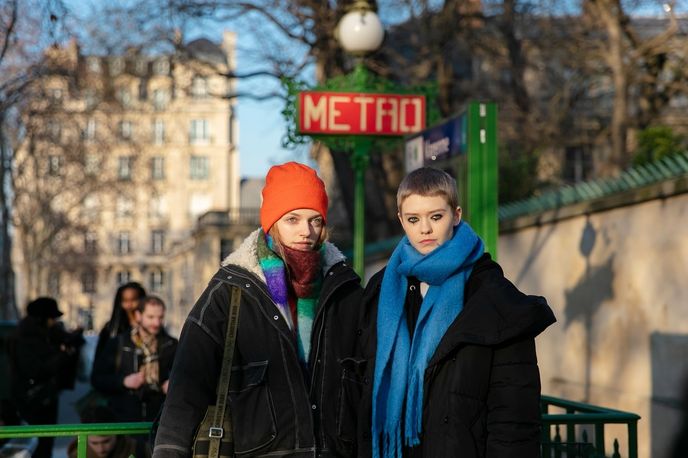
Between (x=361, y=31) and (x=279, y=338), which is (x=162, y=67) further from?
(x=279, y=338)

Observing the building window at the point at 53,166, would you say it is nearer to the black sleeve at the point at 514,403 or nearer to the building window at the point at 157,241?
the black sleeve at the point at 514,403

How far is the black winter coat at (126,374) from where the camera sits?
786cm

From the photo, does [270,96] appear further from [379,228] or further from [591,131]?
[591,131]

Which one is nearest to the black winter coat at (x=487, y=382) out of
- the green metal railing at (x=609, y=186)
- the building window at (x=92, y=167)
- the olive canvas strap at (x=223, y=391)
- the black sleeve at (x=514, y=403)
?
the black sleeve at (x=514, y=403)

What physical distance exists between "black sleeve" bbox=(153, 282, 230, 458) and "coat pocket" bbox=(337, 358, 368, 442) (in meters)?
0.43

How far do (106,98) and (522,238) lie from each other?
12.2 m

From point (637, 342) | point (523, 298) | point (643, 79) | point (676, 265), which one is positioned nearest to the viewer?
point (523, 298)

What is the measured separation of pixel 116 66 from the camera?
894 inches

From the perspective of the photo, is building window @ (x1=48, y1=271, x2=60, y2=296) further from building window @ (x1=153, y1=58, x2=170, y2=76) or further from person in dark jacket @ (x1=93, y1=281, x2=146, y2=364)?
person in dark jacket @ (x1=93, y1=281, x2=146, y2=364)

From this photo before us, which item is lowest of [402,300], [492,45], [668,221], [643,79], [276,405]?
[276,405]

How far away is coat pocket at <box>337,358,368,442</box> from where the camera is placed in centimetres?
401

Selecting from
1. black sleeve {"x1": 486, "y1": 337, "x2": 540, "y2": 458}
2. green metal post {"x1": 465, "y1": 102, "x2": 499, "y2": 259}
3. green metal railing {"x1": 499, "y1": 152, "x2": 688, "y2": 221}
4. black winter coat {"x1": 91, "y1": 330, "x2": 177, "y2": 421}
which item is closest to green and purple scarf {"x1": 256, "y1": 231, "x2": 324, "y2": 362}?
black sleeve {"x1": 486, "y1": 337, "x2": 540, "y2": 458}

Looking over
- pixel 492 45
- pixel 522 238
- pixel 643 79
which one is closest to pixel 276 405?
pixel 522 238

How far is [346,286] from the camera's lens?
13.7 ft
